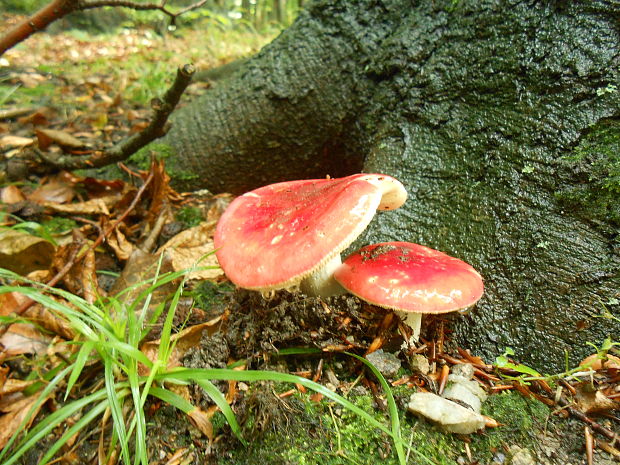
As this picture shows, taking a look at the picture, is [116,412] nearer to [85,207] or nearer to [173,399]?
[173,399]

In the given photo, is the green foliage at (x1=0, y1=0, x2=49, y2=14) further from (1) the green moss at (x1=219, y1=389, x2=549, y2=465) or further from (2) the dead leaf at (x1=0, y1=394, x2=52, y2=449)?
(1) the green moss at (x1=219, y1=389, x2=549, y2=465)

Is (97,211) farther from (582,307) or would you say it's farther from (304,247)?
(582,307)

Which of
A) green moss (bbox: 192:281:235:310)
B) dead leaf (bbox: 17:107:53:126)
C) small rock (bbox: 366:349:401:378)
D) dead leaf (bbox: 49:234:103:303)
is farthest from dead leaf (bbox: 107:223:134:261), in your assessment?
dead leaf (bbox: 17:107:53:126)

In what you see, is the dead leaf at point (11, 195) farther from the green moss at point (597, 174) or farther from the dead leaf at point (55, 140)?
the green moss at point (597, 174)

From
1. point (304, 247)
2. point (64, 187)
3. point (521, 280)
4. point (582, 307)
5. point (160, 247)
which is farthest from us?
point (64, 187)

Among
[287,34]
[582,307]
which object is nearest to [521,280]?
[582,307]

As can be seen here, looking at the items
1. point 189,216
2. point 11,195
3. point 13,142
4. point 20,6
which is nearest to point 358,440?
point 189,216

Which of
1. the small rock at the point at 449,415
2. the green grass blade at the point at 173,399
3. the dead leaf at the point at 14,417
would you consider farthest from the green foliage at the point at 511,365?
the dead leaf at the point at 14,417
